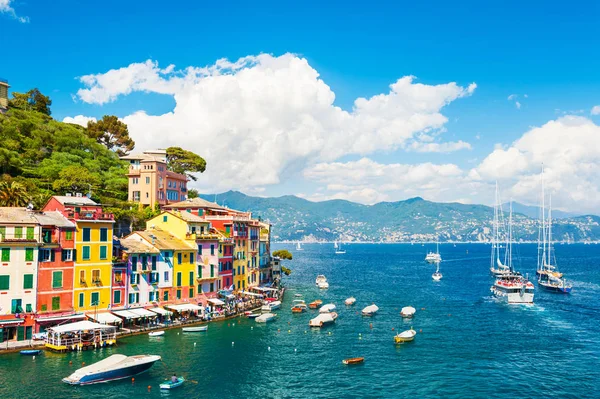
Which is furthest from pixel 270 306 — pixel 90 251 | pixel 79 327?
pixel 79 327

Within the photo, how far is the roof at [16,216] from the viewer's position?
5962cm

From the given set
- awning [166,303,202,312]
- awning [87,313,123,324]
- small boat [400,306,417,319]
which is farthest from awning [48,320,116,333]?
small boat [400,306,417,319]

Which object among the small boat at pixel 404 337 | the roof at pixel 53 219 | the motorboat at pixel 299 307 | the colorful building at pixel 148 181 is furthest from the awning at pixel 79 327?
the colorful building at pixel 148 181

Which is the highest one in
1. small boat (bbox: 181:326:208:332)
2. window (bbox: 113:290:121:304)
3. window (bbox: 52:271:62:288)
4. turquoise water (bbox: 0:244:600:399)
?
window (bbox: 52:271:62:288)

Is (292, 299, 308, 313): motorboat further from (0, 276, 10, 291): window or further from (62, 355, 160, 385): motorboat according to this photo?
(0, 276, 10, 291): window

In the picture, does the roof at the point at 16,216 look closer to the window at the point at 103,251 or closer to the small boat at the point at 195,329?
the window at the point at 103,251

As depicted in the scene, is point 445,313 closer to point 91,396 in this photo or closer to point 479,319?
point 479,319

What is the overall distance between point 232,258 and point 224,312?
13.2 meters

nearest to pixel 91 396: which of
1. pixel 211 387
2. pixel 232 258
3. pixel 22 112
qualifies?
pixel 211 387

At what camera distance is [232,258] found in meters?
91.3

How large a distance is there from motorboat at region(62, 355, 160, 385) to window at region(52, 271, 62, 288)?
1734 cm

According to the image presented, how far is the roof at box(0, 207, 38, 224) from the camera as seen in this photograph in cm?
5962

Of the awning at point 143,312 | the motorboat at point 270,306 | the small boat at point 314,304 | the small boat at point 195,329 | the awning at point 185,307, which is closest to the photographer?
the awning at point 143,312

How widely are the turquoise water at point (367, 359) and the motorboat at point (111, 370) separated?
0.82 meters
